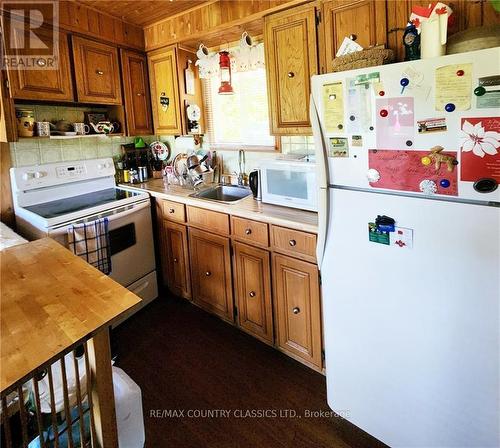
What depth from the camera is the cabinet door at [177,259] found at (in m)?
2.72

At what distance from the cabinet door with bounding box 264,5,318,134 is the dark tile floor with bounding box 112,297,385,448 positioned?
4.78 ft

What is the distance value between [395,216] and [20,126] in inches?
96.7

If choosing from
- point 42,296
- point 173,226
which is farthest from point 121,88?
point 42,296

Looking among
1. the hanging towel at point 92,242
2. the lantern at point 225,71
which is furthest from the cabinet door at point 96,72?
the hanging towel at point 92,242

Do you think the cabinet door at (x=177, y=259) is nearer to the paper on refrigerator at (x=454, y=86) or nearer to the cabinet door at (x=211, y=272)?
the cabinet door at (x=211, y=272)

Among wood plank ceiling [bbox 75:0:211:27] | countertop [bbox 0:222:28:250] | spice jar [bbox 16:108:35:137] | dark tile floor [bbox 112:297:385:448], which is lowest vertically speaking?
dark tile floor [bbox 112:297:385:448]

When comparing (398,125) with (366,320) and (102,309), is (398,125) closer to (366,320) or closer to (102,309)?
(366,320)

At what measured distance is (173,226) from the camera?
109 inches

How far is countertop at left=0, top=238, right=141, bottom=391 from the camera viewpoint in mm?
886

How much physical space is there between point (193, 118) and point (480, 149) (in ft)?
7.57

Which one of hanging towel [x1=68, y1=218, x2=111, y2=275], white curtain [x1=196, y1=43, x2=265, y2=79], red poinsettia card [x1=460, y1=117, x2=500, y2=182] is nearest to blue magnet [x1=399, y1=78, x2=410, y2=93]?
red poinsettia card [x1=460, y1=117, x2=500, y2=182]

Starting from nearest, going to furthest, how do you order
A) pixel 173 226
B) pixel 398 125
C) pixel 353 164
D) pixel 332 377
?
1. pixel 398 125
2. pixel 353 164
3. pixel 332 377
4. pixel 173 226

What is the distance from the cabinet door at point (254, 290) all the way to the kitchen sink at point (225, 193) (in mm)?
609

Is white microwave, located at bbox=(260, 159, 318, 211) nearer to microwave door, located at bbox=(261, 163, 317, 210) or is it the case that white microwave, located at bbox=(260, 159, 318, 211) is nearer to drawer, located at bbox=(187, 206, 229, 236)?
microwave door, located at bbox=(261, 163, 317, 210)
